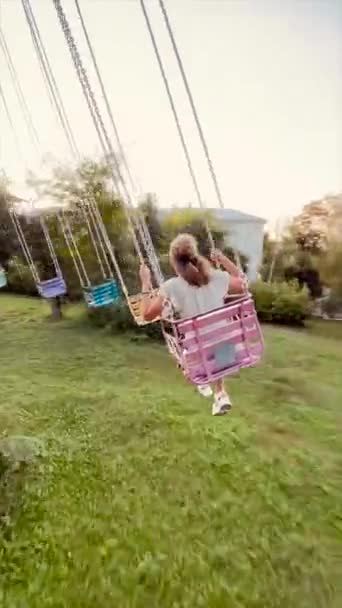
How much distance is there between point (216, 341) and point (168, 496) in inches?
41.9

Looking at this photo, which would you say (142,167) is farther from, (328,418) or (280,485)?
(280,485)

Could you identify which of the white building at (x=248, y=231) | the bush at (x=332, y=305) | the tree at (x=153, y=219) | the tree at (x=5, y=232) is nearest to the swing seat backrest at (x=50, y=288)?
the tree at (x=153, y=219)

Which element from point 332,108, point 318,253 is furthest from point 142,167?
point 318,253

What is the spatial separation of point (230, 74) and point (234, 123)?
0.43m

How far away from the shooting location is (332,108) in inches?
181

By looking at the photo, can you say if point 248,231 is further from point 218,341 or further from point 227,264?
point 218,341

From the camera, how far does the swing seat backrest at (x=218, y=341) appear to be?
1.55 metres

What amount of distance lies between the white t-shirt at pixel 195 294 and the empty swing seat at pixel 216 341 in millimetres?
Answer: 96

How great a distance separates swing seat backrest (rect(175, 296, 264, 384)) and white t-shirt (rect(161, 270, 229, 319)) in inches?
3.8

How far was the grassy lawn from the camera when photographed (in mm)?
1908

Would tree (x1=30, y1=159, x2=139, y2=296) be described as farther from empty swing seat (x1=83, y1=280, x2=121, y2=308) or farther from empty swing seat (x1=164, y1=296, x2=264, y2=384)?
empty swing seat (x1=164, y1=296, x2=264, y2=384)

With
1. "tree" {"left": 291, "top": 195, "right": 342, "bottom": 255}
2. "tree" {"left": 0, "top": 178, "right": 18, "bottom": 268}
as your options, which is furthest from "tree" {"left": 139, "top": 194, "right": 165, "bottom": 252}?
"tree" {"left": 291, "top": 195, "right": 342, "bottom": 255}

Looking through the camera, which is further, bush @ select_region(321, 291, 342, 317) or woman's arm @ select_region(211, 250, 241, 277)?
bush @ select_region(321, 291, 342, 317)

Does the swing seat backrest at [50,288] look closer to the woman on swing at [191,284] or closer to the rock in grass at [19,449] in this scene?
the rock in grass at [19,449]
